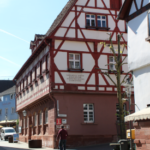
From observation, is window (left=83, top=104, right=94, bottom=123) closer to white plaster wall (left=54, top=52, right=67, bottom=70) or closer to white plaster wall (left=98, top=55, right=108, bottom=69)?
white plaster wall (left=98, top=55, right=108, bottom=69)

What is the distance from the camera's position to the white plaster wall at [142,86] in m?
14.9

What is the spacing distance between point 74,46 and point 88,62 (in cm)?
160

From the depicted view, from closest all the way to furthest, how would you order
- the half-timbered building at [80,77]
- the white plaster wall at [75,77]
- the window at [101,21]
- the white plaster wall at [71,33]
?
the half-timbered building at [80,77] → the white plaster wall at [75,77] → the white plaster wall at [71,33] → the window at [101,21]

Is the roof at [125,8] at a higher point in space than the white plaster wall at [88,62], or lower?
higher

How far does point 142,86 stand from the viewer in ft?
50.3

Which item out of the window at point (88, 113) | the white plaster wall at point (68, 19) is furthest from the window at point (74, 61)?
the window at point (88, 113)

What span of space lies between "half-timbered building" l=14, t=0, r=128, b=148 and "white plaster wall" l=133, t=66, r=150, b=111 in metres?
8.30

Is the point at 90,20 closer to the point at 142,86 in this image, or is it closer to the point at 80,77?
the point at 80,77

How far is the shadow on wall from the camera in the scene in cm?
1565

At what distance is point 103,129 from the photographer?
2391cm

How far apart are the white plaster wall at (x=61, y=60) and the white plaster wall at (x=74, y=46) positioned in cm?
60

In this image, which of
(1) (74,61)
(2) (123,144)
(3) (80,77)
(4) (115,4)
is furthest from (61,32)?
(2) (123,144)

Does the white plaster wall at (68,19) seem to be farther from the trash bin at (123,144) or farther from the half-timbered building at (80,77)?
the trash bin at (123,144)

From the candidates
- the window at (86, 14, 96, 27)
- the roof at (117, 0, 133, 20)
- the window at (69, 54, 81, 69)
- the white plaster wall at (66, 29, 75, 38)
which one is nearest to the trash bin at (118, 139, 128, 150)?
the roof at (117, 0, 133, 20)
